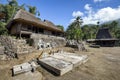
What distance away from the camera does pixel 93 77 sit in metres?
6.97

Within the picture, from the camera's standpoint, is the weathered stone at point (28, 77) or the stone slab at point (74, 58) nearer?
the weathered stone at point (28, 77)

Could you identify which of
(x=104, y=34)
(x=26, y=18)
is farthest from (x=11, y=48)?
(x=104, y=34)

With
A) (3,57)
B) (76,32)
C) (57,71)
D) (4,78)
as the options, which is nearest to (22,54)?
(3,57)

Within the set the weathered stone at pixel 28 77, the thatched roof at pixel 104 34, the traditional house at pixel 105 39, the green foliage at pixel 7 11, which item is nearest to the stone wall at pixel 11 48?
the weathered stone at pixel 28 77

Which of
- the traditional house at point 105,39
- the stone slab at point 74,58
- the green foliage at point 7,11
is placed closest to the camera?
the stone slab at point 74,58

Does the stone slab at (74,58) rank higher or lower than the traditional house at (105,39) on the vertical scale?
lower

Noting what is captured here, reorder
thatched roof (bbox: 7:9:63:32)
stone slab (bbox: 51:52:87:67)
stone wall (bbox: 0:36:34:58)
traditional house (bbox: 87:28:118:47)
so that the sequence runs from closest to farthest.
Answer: stone slab (bbox: 51:52:87:67), stone wall (bbox: 0:36:34:58), thatched roof (bbox: 7:9:63:32), traditional house (bbox: 87:28:118:47)

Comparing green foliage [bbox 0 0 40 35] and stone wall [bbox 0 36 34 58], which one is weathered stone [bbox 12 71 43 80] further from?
green foliage [bbox 0 0 40 35]

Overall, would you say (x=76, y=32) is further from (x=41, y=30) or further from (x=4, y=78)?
(x=4, y=78)

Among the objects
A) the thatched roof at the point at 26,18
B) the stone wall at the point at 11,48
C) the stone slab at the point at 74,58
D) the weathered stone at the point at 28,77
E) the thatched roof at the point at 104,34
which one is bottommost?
the weathered stone at the point at 28,77

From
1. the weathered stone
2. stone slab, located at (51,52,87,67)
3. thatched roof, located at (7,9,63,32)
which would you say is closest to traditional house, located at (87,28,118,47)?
thatched roof, located at (7,9,63,32)

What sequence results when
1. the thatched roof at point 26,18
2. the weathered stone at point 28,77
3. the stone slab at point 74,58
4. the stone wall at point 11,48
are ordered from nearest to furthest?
the weathered stone at point 28,77
the stone slab at point 74,58
the stone wall at point 11,48
the thatched roof at point 26,18

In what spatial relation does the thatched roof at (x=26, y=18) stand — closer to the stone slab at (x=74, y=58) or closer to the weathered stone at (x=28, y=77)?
the stone slab at (x=74, y=58)

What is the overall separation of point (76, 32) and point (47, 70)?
87.5 feet
